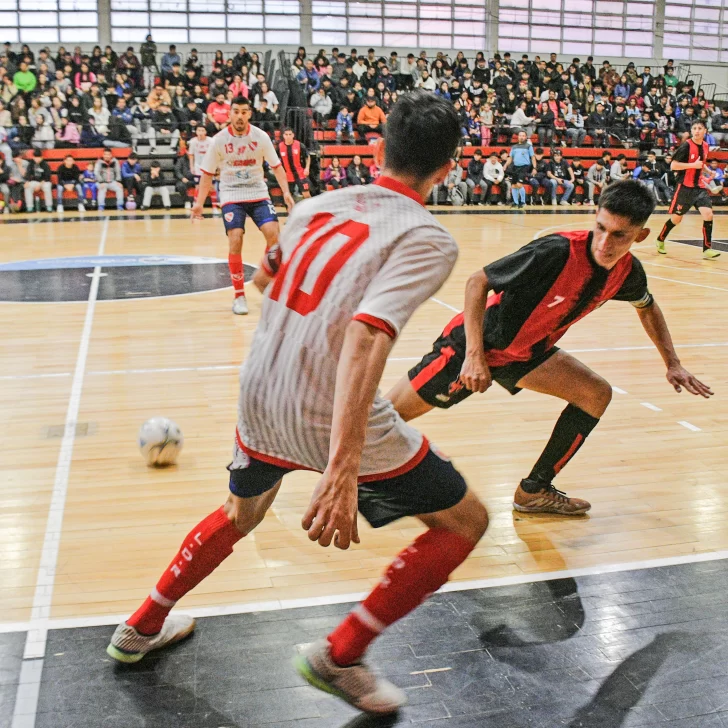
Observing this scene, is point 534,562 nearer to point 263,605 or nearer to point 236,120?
point 263,605

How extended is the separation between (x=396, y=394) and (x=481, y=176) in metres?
18.0

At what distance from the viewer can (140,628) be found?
8.63 ft

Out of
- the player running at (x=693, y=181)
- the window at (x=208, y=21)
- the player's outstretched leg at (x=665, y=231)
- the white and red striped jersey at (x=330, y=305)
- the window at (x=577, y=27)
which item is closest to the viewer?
the white and red striped jersey at (x=330, y=305)

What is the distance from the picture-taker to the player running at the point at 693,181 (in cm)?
1227

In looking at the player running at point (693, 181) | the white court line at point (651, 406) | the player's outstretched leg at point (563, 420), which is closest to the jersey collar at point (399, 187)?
the player's outstretched leg at point (563, 420)

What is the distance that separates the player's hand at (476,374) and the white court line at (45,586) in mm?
1743

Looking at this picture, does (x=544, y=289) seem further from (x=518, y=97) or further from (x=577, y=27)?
(x=577, y=27)

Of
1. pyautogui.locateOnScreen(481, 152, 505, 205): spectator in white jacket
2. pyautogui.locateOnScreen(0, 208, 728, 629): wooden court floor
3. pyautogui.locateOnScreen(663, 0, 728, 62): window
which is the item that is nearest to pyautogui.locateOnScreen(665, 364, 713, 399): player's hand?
pyautogui.locateOnScreen(0, 208, 728, 629): wooden court floor

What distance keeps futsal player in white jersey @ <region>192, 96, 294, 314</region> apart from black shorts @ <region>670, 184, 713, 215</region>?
715cm

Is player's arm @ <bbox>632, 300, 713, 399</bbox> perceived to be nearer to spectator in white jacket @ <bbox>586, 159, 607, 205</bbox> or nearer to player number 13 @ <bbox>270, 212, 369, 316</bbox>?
player number 13 @ <bbox>270, 212, 369, 316</bbox>

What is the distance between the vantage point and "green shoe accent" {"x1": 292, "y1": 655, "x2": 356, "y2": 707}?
7.72 feet

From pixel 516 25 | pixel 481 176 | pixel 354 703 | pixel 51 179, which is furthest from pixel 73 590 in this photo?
pixel 516 25

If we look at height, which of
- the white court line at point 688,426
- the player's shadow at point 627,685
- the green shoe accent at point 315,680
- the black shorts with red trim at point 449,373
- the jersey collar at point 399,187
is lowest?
the player's shadow at point 627,685

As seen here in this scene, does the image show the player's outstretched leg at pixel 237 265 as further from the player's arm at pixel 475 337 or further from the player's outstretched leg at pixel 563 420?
the player's arm at pixel 475 337
